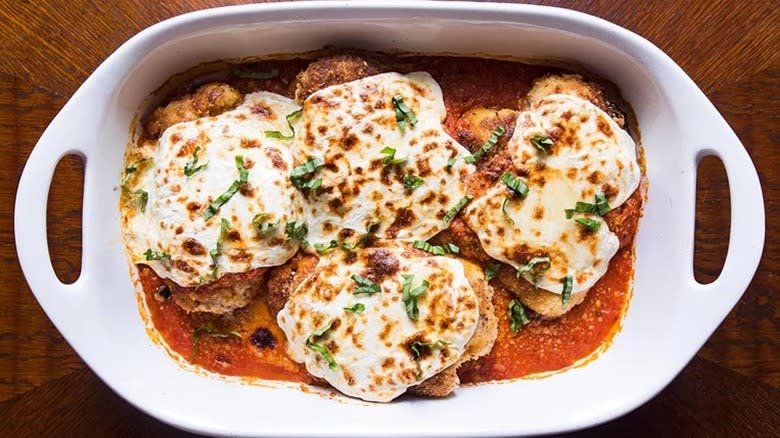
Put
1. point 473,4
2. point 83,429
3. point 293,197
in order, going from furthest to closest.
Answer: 1. point 83,429
2. point 293,197
3. point 473,4

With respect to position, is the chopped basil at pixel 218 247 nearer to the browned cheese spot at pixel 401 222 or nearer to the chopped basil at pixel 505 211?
the browned cheese spot at pixel 401 222

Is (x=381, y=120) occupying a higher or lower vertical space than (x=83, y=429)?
higher

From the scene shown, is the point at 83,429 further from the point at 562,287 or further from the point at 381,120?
the point at 562,287

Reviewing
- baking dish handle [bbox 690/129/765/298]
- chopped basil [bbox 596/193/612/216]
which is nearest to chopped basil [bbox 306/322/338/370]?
chopped basil [bbox 596/193/612/216]

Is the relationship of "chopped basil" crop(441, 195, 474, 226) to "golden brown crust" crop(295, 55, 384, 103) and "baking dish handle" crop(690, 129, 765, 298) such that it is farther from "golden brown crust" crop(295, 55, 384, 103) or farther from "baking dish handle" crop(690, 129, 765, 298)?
"baking dish handle" crop(690, 129, 765, 298)

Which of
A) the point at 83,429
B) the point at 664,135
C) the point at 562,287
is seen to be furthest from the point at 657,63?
the point at 83,429

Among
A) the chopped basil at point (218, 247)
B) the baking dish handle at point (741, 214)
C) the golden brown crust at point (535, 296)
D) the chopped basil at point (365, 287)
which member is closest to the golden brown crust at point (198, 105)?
the chopped basil at point (218, 247)

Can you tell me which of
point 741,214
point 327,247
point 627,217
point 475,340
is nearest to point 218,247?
point 327,247
